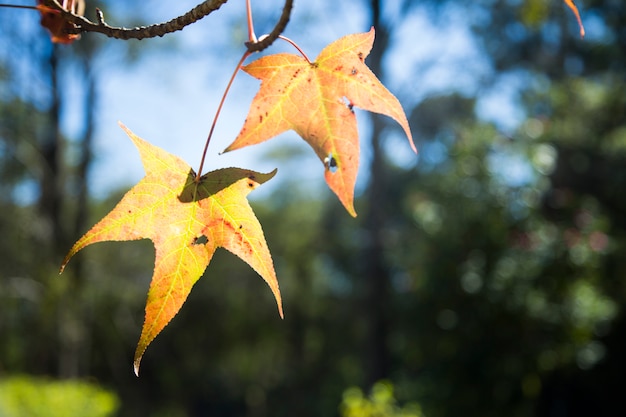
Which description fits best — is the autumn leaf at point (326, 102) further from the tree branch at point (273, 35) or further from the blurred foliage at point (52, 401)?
the blurred foliage at point (52, 401)

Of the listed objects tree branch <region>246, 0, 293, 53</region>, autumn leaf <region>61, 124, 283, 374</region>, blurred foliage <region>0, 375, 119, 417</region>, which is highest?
tree branch <region>246, 0, 293, 53</region>

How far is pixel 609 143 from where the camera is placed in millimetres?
5715

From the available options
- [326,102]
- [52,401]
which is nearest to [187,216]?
[326,102]

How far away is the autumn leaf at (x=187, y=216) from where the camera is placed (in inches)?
16.2

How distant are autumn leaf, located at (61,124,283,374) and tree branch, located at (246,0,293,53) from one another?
0.26 feet

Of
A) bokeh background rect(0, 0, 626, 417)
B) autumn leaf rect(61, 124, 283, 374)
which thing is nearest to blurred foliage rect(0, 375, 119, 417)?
bokeh background rect(0, 0, 626, 417)

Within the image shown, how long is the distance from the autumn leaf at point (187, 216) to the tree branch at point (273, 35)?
80mm

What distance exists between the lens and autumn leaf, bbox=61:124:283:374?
0.41 meters

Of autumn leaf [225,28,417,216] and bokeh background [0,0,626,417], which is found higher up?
autumn leaf [225,28,417,216]

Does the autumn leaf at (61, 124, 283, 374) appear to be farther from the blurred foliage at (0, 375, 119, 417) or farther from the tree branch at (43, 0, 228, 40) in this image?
the blurred foliage at (0, 375, 119, 417)

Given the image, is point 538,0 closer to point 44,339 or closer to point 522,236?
point 522,236

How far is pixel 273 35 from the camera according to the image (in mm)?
386

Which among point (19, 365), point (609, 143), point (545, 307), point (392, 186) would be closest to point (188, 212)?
point (545, 307)

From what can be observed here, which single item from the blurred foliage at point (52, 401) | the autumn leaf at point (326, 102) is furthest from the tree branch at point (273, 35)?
the blurred foliage at point (52, 401)
